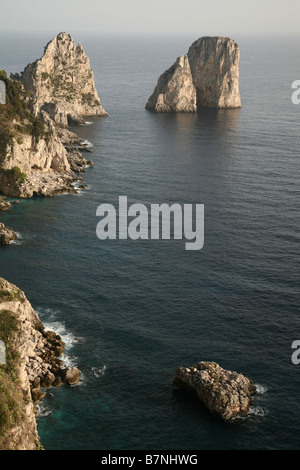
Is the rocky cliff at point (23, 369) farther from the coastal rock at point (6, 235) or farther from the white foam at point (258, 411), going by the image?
the coastal rock at point (6, 235)

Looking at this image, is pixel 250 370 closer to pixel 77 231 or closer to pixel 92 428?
pixel 92 428

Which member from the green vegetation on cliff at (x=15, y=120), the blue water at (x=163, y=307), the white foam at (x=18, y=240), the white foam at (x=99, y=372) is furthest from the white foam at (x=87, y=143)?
the white foam at (x=99, y=372)

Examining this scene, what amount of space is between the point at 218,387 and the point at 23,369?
80.8 feet

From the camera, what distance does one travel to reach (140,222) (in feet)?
416

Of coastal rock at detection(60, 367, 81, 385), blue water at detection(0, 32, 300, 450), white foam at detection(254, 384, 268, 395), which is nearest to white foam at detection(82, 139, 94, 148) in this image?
blue water at detection(0, 32, 300, 450)

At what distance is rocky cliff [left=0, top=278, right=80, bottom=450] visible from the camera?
193 feet

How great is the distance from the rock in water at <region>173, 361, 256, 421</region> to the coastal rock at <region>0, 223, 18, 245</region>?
5304 centimetres

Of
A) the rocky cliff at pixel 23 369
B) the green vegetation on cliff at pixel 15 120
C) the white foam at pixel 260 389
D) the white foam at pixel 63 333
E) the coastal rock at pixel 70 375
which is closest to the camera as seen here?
the rocky cliff at pixel 23 369

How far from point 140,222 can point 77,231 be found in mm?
14916

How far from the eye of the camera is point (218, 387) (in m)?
71.4

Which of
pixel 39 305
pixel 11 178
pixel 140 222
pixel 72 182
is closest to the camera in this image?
pixel 39 305

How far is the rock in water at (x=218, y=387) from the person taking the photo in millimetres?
69875

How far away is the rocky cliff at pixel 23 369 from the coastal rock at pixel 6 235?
32.6 meters
